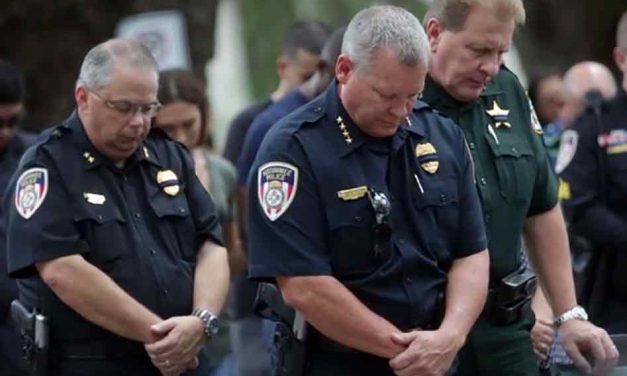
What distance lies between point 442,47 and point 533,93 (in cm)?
549

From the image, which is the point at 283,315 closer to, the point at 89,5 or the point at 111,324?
the point at 111,324

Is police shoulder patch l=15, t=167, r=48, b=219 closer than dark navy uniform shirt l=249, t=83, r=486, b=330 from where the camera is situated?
No

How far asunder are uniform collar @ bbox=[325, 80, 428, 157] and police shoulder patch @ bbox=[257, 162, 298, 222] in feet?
0.57

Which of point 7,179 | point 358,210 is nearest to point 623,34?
point 358,210

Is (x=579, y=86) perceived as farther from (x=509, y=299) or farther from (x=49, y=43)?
(x=509, y=299)

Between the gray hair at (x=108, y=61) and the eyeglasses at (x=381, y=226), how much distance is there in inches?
39.7

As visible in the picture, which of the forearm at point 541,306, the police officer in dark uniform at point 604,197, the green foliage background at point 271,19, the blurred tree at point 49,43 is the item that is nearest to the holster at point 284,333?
the forearm at point 541,306

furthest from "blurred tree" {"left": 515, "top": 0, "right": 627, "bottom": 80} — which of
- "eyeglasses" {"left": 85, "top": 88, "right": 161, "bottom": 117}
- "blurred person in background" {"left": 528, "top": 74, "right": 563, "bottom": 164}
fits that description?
"eyeglasses" {"left": 85, "top": 88, "right": 161, "bottom": 117}

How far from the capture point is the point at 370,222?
5520mm

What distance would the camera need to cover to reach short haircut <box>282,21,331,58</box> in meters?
9.49

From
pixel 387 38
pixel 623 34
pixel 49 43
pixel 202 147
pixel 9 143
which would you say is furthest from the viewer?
pixel 49 43

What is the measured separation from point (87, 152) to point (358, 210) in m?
1.08

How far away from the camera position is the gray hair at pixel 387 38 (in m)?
5.41

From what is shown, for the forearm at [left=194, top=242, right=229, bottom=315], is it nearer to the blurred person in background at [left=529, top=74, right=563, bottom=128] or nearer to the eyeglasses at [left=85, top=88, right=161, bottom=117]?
the eyeglasses at [left=85, top=88, right=161, bottom=117]
